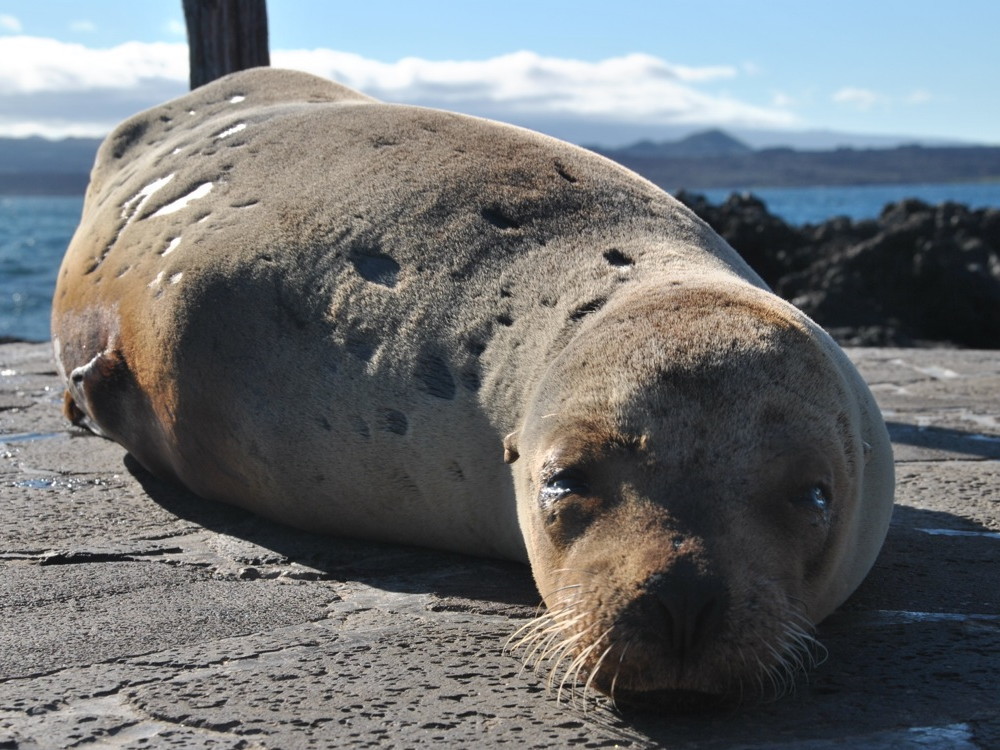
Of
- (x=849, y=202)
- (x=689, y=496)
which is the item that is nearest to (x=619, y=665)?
(x=689, y=496)

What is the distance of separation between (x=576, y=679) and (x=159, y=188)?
3173 millimetres

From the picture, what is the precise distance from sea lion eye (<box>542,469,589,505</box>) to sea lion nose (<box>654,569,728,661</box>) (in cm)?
40

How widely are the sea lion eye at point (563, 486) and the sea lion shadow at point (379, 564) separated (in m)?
0.50

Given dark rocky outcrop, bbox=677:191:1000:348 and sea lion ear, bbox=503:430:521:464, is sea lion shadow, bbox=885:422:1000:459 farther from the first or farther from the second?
dark rocky outcrop, bbox=677:191:1000:348

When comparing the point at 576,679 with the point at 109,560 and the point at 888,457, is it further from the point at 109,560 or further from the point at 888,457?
the point at 109,560

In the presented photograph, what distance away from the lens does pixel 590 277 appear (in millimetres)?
3611

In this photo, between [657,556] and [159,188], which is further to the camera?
[159,188]

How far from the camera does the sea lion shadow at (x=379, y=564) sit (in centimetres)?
350

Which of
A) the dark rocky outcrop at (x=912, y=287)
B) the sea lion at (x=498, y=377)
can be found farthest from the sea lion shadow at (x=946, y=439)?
the dark rocky outcrop at (x=912, y=287)

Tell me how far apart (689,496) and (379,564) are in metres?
1.35

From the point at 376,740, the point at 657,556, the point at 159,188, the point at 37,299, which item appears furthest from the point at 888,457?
the point at 37,299

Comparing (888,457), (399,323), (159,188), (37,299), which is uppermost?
(159,188)

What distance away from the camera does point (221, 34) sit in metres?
8.06

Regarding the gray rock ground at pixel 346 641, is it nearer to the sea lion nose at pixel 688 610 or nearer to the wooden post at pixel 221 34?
the sea lion nose at pixel 688 610
